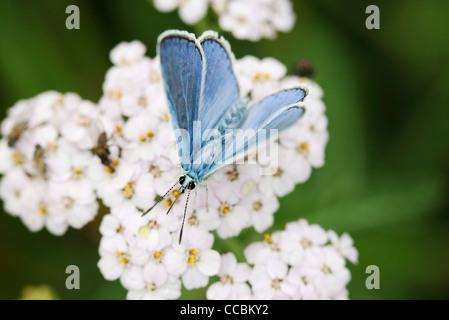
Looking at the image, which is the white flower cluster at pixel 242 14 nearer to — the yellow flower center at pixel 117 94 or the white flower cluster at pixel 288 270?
the yellow flower center at pixel 117 94

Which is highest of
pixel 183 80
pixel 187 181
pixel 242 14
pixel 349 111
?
pixel 242 14

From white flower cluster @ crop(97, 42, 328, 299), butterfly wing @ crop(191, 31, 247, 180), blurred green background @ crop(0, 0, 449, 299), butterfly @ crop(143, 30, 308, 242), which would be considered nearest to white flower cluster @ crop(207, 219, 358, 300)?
white flower cluster @ crop(97, 42, 328, 299)

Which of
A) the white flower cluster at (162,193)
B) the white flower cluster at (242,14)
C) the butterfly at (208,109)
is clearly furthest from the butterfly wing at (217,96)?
the white flower cluster at (242,14)

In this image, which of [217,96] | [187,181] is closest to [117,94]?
[217,96]

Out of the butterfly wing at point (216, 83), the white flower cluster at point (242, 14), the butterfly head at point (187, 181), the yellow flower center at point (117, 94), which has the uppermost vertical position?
the white flower cluster at point (242, 14)

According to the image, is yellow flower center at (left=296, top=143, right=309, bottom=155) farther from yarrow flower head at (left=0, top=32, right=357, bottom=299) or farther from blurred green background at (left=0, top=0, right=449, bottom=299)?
blurred green background at (left=0, top=0, right=449, bottom=299)

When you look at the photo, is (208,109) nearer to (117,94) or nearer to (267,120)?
(267,120)
